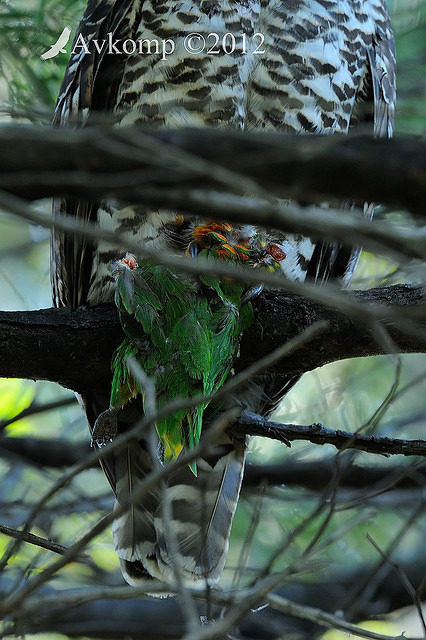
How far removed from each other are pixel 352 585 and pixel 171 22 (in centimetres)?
228

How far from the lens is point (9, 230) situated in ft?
14.4

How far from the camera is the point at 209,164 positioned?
1510 mm

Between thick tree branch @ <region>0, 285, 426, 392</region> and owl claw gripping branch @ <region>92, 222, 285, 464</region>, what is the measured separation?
0.06 meters

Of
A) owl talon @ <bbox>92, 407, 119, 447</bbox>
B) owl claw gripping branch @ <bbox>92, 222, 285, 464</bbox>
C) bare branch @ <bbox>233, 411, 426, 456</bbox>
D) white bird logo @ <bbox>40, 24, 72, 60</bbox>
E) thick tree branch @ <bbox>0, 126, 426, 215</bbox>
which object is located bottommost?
owl talon @ <bbox>92, 407, 119, 447</bbox>

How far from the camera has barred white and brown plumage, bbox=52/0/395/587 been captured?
2.93m

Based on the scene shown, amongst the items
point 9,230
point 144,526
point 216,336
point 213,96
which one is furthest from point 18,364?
point 9,230

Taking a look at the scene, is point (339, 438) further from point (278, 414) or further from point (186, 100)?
point (278, 414)

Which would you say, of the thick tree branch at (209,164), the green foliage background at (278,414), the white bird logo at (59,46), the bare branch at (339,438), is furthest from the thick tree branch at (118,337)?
the white bird logo at (59,46)

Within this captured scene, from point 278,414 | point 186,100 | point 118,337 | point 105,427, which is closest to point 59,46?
point 186,100

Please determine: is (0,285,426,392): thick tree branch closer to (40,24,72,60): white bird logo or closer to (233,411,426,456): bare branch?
(233,411,426,456): bare branch

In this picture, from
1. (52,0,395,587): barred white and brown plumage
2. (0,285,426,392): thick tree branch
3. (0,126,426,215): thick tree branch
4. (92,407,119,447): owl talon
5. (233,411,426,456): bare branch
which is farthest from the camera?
(52,0,395,587): barred white and brown plumage

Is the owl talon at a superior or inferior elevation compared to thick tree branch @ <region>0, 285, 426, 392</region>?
Result: inferior

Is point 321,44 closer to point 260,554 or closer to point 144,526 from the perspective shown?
point 144,526

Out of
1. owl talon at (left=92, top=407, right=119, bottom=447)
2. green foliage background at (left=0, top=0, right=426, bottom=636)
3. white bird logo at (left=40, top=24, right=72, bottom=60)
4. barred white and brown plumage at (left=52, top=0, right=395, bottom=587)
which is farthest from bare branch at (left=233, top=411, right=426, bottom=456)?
white bird logo at (left=40, top=24, right=72, bottom=60)
